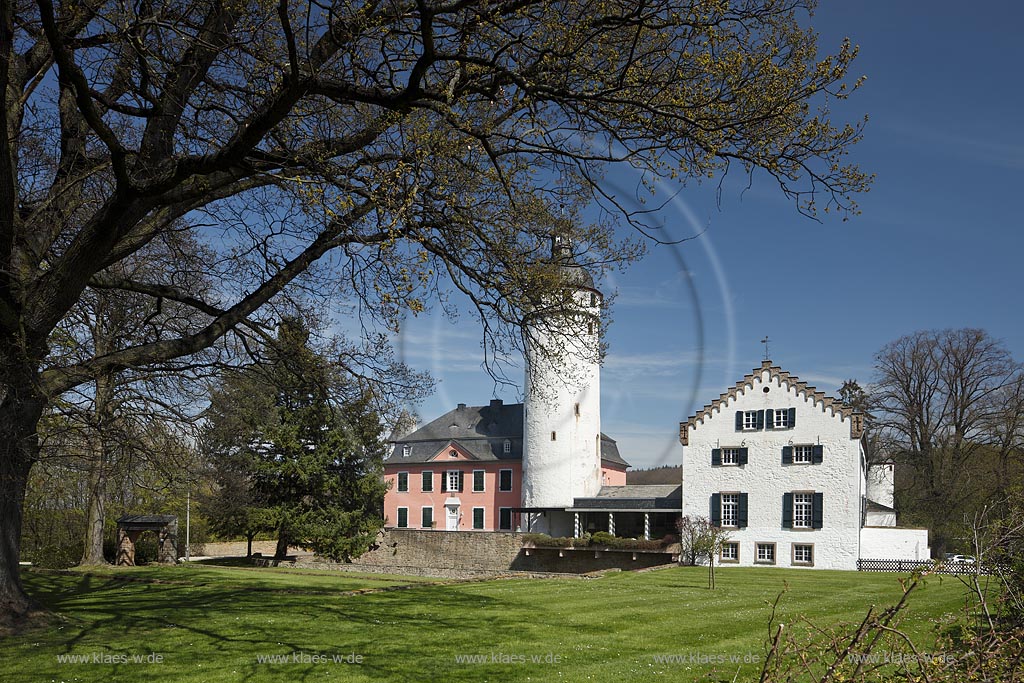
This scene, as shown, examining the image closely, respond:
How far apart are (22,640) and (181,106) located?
26.2ft

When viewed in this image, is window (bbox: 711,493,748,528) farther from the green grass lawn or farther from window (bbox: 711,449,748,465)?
the green grass lawn

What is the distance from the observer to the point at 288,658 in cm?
1077

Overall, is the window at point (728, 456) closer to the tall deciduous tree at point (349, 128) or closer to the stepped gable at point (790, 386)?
the stepped gable at point (790, 386)

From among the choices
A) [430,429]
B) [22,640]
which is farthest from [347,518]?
[22,640]

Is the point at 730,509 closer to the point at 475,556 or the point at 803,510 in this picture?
the point at 803,510

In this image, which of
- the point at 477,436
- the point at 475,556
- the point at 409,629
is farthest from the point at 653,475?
the point at 409,629

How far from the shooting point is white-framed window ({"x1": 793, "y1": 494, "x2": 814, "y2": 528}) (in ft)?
131

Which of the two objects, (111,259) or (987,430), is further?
(987,430)

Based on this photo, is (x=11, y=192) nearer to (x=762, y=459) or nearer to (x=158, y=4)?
(x=158, y=4)

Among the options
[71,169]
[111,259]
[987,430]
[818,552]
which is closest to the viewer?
[111,259]

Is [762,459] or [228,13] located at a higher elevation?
[228,13]

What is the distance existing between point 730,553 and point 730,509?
6.98 feet

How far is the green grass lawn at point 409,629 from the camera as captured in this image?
32.9 feet

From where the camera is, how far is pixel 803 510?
40188mm
